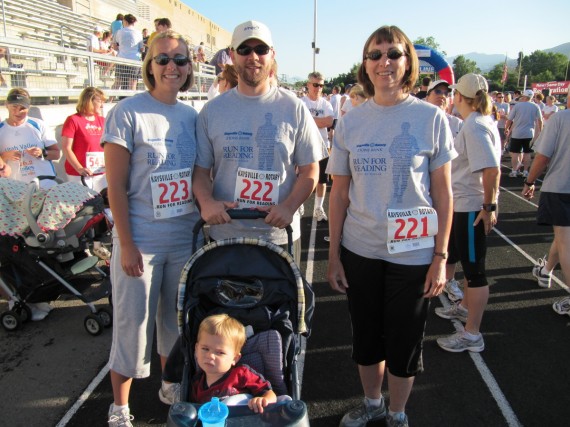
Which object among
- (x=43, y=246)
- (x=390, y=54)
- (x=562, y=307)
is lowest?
(x=562, y=307)

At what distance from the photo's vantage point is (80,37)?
15125 mm

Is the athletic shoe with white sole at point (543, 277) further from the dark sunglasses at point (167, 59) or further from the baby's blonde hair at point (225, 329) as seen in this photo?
the dark sunglasses at point (167, 59)

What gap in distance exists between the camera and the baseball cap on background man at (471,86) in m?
3.32

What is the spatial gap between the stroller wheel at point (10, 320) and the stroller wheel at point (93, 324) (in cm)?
60

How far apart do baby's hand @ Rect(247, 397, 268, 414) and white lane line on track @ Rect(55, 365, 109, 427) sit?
1.65 metres

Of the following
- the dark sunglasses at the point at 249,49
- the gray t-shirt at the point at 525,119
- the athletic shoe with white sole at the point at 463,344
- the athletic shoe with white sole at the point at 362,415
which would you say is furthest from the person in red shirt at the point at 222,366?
the gray t-shirt at the point at 525,119

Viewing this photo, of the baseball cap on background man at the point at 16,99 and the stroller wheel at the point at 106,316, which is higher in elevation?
the baseball cap on background man at the point at 16,99

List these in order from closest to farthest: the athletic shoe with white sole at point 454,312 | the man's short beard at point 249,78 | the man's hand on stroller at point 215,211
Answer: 1. the man's hand on stroller at point 215,211
2. the man's short beard at point 249,78
3. the athletic shoe with white sole at point 454,312

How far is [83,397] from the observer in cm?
297

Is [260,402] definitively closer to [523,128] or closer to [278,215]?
[278,215]

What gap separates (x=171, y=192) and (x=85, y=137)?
322 cm

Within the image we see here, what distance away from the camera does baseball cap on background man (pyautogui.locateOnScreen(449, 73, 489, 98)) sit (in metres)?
3.32

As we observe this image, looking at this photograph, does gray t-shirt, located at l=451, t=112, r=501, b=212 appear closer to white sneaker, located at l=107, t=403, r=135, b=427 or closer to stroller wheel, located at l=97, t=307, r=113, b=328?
white sneaker, located at l=107, t=403, r=135, b=427

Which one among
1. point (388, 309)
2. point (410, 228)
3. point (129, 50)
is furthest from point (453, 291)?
point (129, 50)
